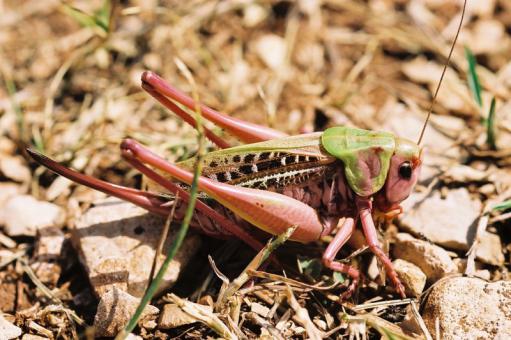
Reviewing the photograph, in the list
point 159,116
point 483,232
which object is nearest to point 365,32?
point 159,116

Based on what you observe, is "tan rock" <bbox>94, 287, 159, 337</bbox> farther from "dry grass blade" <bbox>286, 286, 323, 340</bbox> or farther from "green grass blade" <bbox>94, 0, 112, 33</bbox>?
"green grass blade" <bbox>94, 0, 112, 33</bbox>

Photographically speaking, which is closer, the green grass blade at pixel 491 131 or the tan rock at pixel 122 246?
the tan rock at pixel 122 246

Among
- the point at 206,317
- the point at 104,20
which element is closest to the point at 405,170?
the point at 206,317

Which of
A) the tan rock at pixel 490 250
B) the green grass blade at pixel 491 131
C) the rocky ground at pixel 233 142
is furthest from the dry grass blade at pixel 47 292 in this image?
the green grass blade at pixel 491 131

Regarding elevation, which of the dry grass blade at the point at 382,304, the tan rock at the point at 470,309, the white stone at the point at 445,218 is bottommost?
the dry grass blade at the point at 382,304

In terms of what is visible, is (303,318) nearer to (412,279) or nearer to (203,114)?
(412,279)

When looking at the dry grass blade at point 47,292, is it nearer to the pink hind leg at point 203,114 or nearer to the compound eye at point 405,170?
the pink hind leg at point 203,114

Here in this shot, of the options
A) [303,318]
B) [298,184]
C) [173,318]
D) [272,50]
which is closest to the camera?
[303,318]
